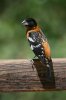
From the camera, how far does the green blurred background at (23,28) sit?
7.90 m

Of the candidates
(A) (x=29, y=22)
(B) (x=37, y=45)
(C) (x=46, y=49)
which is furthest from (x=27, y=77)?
(A) (x=29, y=22)

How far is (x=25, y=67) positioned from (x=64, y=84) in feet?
1.14

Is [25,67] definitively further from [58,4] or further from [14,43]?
[58,4]

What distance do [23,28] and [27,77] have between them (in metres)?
4.49

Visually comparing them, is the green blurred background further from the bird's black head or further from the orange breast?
the orange breast

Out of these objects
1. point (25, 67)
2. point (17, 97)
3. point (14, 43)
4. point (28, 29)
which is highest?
point (25, 67)

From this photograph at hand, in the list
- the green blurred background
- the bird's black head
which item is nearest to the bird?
the bird's black head

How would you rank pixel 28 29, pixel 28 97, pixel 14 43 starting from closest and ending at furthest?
pixel 28 29 → pixel 28 97 → pixel 14 43

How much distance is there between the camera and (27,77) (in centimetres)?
434

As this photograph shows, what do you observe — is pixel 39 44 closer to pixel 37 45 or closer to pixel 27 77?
pixel 37 45

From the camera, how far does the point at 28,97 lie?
26.0ft

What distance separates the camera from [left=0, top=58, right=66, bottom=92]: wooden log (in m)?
4.33

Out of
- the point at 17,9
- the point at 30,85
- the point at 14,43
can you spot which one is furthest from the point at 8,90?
the point at 17,9

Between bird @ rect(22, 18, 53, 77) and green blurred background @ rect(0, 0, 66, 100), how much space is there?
160cm
